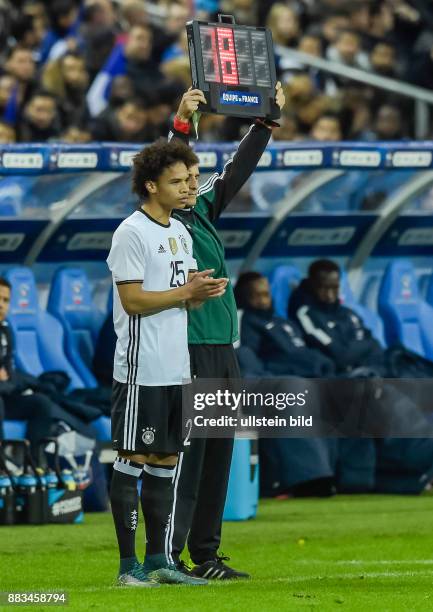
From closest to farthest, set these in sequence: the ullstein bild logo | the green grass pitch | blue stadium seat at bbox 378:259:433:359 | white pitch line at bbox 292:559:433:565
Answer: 1. the green grass pitch
2. white pitch line at bbox 292:559:433:565
3. the ullstein bild logo
4. blue stadium seat at bbox 378:259:433:359

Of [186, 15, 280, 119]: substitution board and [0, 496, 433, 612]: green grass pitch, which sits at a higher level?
[186, 15, 280, 119]: substitution board

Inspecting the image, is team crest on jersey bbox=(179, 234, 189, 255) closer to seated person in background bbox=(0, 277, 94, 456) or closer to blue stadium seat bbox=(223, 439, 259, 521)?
blue stadium seat bbox=(223, 439, 259, 521)

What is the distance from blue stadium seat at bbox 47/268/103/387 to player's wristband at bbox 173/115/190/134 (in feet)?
17.4

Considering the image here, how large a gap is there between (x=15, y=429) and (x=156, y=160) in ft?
14.3

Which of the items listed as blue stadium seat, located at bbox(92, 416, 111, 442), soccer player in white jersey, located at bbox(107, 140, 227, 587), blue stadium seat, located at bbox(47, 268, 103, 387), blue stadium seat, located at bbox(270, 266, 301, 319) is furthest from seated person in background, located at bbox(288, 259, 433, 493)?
soccer player in white jersey, located at bbox(107, 140, 227, 587)

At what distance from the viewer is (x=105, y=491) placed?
1254 centimetres

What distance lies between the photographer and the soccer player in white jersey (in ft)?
26.2

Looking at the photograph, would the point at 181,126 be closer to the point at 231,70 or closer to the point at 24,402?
the point at 231,70

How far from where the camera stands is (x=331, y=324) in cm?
1448

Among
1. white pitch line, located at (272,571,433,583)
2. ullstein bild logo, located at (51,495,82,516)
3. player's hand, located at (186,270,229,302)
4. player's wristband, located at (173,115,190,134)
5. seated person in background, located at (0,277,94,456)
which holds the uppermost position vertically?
player's wristband, located at (173,115,190,134)

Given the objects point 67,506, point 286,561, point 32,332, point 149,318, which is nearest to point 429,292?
point 32,332

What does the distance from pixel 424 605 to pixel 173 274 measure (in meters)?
1.78

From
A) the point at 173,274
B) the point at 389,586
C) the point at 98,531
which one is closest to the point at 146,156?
the point at 173,274

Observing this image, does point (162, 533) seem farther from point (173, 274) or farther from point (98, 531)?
point (98, 531)
